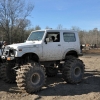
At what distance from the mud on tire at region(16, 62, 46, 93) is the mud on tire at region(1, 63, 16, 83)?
1.51 m

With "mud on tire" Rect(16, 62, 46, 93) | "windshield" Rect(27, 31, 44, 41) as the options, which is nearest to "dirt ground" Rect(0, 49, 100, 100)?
"mud on tire" Rect(16, 62, 46, 93)

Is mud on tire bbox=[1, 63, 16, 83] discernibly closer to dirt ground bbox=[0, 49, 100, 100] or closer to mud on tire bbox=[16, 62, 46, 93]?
dirt ground bbox=[0, 49, 100, 100]

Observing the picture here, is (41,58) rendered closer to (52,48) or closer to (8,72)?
(52,48)

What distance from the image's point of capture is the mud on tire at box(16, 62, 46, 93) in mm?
8450

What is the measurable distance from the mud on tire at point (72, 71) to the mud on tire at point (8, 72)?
2257 mm

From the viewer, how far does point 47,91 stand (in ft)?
29.0

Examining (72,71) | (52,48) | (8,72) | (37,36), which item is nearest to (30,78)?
(52,48)

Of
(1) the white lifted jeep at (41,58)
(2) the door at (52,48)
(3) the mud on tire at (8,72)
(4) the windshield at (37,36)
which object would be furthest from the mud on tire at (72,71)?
(3) the mud on tire at (8,72)

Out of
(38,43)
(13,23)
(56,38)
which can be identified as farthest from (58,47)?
(13,23)

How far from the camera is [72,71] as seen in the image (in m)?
10.3

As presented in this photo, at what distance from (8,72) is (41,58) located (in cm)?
175

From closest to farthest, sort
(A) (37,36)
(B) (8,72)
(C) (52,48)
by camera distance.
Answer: (C) (52,48), (A) (37,36), (B) (8,72)

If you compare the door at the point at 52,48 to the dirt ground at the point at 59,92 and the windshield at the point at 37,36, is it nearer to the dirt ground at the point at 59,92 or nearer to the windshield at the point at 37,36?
the windshield at the point at 37,36

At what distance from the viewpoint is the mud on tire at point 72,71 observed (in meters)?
10.2
